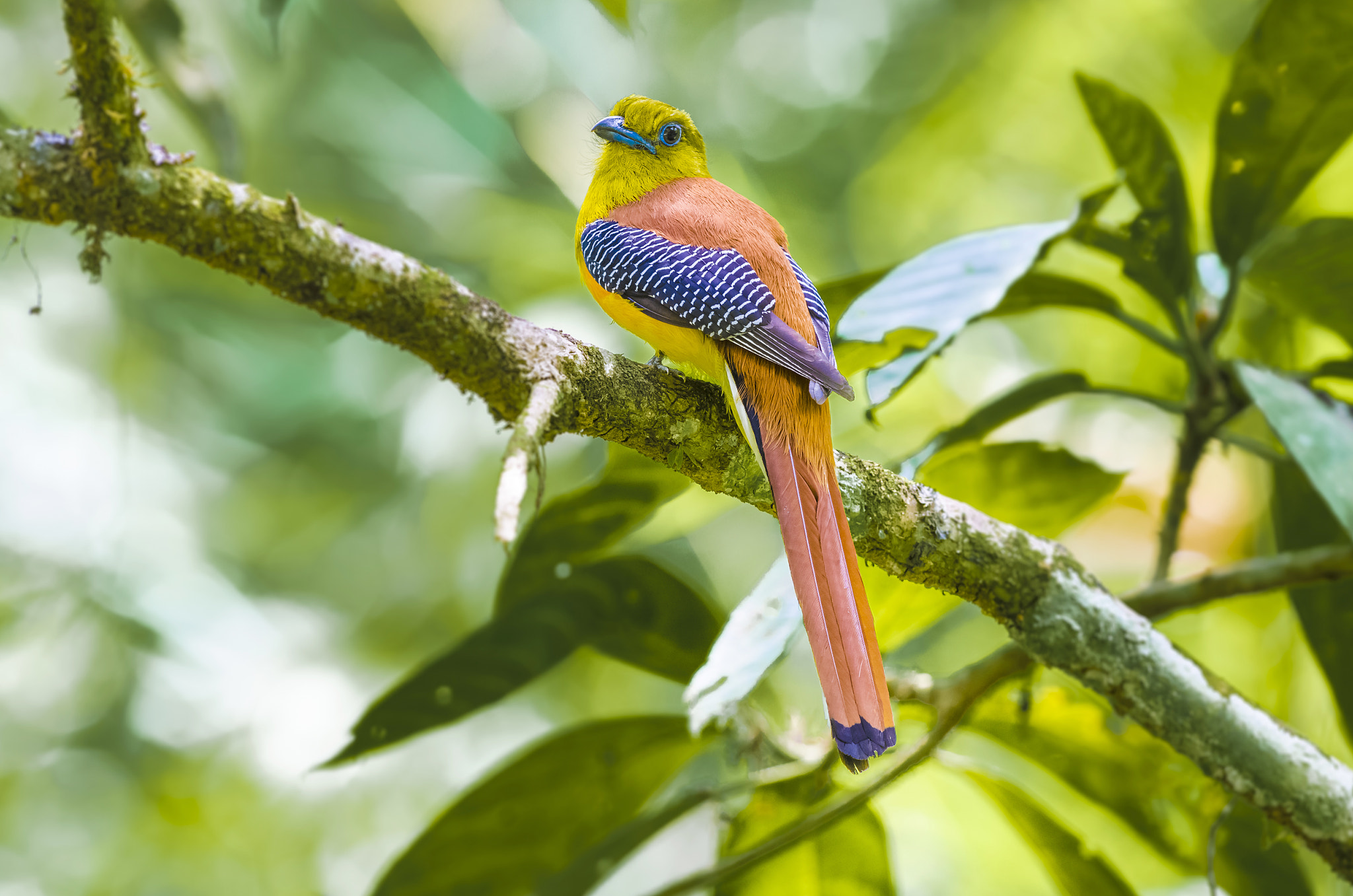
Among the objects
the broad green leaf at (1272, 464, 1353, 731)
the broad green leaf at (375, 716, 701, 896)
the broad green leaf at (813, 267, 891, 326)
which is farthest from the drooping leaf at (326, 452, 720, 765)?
the broad green leaf at (1272, 464, 1353, 731)

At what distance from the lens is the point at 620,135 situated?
1987 mm

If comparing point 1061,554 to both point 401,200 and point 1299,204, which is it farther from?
point 401,200

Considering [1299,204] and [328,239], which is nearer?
[328,239]

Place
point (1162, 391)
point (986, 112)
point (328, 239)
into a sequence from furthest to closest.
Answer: point (986, 112)
point (1162, 391)
point (328, 239)

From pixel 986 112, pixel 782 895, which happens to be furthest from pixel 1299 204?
pixel 782 895

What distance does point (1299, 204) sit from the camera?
11.2ft

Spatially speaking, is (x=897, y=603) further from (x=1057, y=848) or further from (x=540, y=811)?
(x=540, y=811)

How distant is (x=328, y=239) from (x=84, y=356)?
3.58 metres

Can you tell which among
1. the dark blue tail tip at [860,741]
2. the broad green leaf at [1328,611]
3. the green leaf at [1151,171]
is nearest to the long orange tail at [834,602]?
the dark blue tail tip at [860,741]

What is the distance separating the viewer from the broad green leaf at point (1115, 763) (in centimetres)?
191

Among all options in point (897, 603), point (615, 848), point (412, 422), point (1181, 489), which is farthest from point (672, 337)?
point (412, 422)

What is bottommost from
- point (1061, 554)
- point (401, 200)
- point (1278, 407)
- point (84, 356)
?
point (1061, 554)

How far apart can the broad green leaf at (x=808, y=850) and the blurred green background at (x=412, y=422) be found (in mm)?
1255

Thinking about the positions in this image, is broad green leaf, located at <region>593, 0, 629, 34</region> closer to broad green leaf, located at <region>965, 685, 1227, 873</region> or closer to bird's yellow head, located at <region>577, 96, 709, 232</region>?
bird's yellow head, located at <region>577, 96, 709, 232</region>
